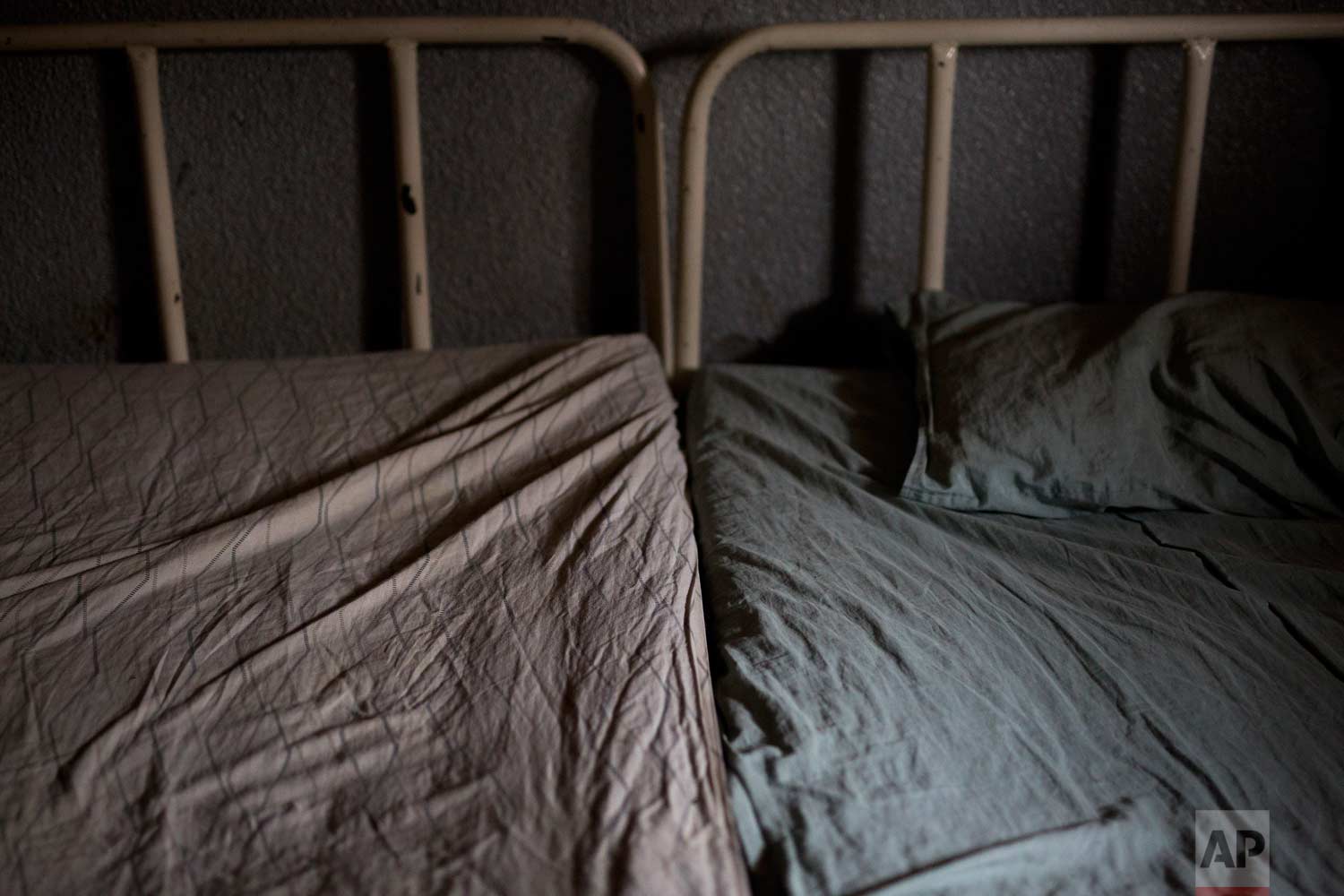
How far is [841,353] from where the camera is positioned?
186 cm

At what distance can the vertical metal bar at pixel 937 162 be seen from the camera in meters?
1.58

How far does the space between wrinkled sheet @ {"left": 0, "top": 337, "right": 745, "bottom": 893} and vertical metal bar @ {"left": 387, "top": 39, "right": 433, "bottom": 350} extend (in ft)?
0.41

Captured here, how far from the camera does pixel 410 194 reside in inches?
65.0

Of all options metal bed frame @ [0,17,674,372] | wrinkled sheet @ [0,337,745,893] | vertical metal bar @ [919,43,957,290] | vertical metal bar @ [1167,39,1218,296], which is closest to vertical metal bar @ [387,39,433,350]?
metal bed frame @ [0,17,674,372]

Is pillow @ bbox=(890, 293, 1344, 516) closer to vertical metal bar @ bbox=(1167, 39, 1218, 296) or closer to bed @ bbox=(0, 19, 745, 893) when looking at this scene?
vertical metal bar @ bbox=(1167, 39, 1218, 296)

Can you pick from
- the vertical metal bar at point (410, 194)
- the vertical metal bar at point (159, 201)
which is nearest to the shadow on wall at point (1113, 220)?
the vertical metal bar at point (410, 194)

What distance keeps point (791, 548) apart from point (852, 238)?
2.21 feet

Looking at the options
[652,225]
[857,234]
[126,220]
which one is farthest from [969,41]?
[126,220]

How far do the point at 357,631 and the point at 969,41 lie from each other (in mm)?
1097

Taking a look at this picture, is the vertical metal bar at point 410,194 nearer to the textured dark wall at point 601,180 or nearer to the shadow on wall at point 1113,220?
the textured dark wall at point 601,180

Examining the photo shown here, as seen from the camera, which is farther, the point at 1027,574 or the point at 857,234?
the point at 857,234

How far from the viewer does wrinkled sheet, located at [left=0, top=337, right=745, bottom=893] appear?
2.91 feet

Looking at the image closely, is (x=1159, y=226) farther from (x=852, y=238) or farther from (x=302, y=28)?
(x=302, y=28)

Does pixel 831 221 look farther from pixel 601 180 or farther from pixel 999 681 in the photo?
pixel 999 681
